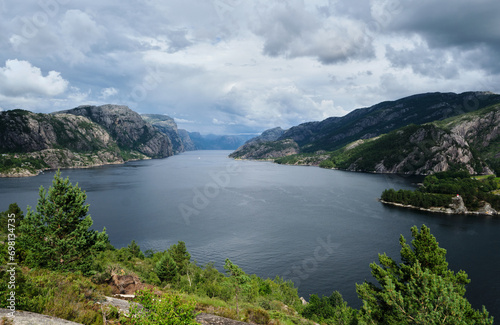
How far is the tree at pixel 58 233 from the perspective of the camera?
2706 centimetres

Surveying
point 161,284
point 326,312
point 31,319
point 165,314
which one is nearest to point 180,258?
point 161,284

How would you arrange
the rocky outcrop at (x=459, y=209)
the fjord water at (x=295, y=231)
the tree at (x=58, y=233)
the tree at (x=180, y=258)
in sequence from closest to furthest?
1. the tree at (x=58, y=233)
2. the tree at (x=180, y=258)
3. the fjord water at (x=295, y=231)
4. the rocky outcrop at (x=459, y=209)

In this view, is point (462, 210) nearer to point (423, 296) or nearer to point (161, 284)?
point (423, 296)

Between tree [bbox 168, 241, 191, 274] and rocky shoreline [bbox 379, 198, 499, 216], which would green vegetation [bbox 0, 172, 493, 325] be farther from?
rocky shoreline [bbox 379, 198, 499, 216]

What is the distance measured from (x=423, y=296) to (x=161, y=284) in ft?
128

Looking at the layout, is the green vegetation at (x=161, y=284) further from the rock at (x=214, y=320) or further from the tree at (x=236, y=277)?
the rock at (x=214, y=320)

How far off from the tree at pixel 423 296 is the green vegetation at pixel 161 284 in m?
0.07

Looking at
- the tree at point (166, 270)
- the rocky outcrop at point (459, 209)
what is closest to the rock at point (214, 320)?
the tree at point (166, 270)

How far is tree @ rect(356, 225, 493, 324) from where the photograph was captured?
17.7m

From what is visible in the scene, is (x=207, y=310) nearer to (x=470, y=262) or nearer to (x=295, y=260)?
(x=295, y=260)

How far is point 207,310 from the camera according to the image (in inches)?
915

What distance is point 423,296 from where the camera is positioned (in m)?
20.1

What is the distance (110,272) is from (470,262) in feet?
317

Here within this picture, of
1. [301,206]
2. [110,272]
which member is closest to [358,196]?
[301,206]
